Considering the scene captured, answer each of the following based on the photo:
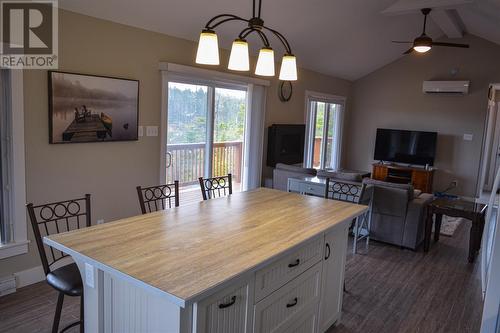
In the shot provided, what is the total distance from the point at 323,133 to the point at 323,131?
0.04m

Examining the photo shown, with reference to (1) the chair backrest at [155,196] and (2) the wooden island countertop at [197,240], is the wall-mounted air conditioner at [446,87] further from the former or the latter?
(1) the chair backrest at [155,196]

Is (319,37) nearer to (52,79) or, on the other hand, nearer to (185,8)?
(185,8)

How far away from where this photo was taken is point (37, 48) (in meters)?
3.00

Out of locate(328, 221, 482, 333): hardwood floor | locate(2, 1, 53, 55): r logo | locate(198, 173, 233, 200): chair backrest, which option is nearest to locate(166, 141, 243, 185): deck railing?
locate(198, 173, 233, 200): chair backrest

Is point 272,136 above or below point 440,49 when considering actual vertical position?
below

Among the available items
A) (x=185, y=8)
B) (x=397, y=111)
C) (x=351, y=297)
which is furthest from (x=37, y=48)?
(x=397, y=111)

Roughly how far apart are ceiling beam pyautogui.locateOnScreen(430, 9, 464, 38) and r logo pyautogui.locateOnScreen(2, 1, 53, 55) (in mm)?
5127

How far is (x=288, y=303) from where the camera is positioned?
6.75 ft

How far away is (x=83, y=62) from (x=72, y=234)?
1.97m

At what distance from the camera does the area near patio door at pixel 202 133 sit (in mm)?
4477

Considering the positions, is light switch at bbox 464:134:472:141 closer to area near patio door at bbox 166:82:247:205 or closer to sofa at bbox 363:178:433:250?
sofa at bbox 363:178:433:250

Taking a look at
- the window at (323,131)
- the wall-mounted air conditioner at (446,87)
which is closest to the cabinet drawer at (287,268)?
the window at (323,131)

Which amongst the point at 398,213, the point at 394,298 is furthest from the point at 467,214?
the point at 394,298

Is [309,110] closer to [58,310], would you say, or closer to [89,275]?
[58,310]
